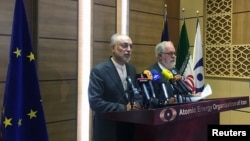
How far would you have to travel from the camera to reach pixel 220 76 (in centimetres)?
460

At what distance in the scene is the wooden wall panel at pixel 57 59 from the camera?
139 inches

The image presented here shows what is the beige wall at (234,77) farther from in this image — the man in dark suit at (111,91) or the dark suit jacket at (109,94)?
the dark suit jacket at (109,94)

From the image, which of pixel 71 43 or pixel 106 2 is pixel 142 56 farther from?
pixel 71 43

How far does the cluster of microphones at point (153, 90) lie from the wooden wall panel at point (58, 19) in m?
1.73

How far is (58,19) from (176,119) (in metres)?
2.29

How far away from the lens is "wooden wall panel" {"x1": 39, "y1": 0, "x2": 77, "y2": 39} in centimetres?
349

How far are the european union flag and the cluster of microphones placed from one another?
822mm

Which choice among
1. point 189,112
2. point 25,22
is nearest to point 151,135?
point 189,112

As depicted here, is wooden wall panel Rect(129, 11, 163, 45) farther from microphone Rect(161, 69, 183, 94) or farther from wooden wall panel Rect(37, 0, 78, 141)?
microphone Rect(161, 69, 183, 94)

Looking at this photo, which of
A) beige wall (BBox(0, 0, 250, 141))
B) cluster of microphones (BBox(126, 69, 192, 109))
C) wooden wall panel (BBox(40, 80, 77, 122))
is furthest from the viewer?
wooden wall panel (BBox(40, 80, 77, 122))

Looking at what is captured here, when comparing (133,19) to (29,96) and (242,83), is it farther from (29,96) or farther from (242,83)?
(29,96)

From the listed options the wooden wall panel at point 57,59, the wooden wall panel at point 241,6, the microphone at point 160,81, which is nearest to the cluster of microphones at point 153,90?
the microphone at point 160,81

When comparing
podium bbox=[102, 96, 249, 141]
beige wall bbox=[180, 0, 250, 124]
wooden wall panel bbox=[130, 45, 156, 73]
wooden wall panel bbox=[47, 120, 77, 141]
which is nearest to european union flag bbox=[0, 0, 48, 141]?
podium bbox=[102, 96, 249, 141]

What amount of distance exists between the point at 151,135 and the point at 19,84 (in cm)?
107
